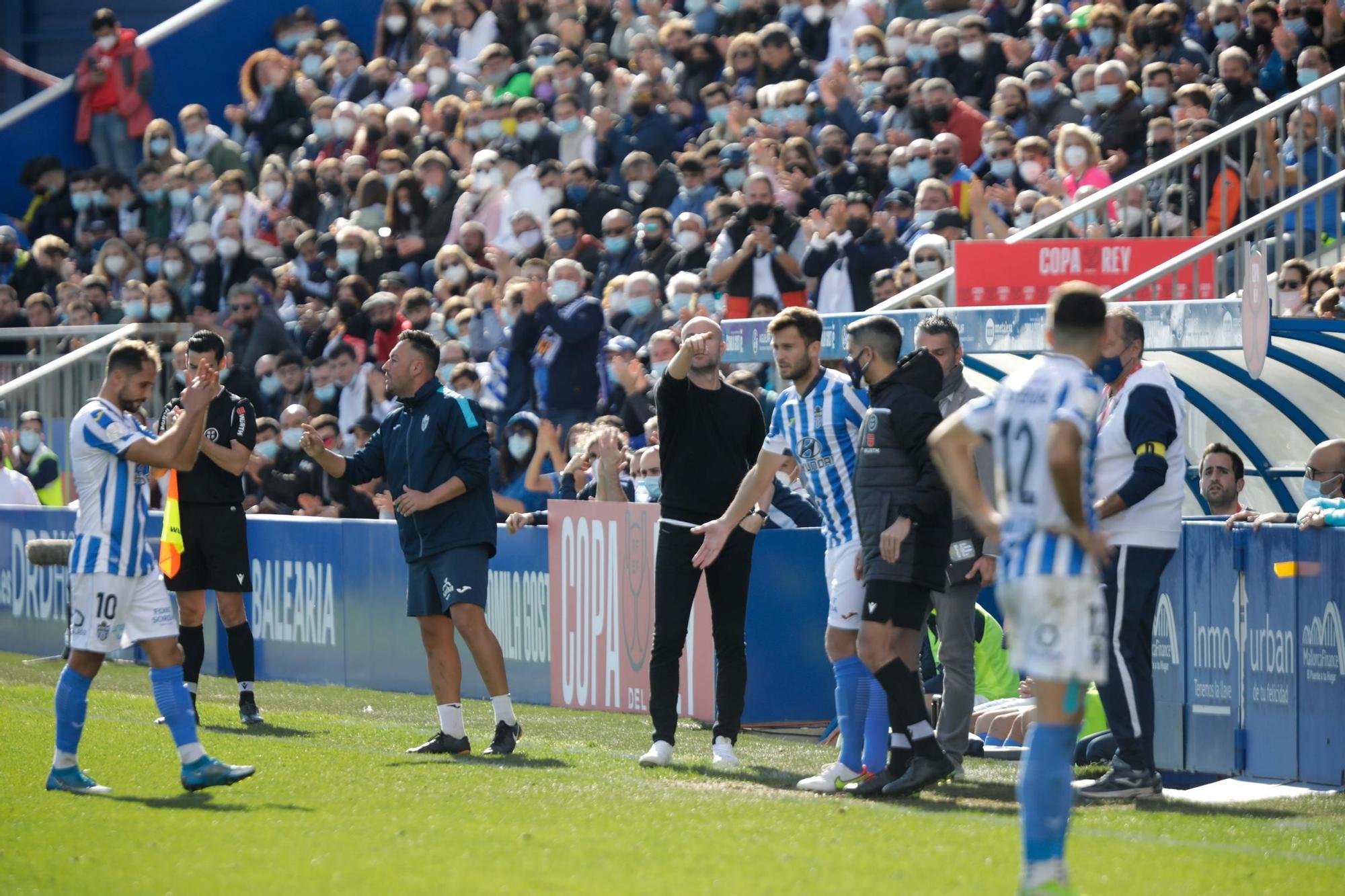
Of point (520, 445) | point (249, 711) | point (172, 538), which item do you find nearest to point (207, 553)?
point (172, 538)

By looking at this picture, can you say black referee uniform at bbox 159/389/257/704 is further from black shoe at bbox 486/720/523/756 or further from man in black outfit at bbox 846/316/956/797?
man in black outfit at bbox 846/316/956/797

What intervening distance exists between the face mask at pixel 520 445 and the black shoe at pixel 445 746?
18.1ft

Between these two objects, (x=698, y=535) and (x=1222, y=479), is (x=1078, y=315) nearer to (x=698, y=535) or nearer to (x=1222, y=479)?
(x=698, y=535)

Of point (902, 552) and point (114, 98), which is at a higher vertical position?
point (114, 98)

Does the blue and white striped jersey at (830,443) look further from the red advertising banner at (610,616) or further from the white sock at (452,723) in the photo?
the red advertising banner at (610,616)

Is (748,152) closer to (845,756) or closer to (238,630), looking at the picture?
(238,630)

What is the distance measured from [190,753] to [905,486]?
11.0 ft

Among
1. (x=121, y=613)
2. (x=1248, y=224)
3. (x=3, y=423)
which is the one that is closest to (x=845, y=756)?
(x=121, y=613)

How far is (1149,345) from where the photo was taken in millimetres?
11000

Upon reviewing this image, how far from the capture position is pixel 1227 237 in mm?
13031

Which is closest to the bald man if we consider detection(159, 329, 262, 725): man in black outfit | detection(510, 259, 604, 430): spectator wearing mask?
detection(159, 329, 262, 725): man in black outfit

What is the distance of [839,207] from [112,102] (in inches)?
574

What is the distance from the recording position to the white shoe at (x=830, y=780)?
8.91 metres

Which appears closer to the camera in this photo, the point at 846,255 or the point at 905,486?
the point at 905,486
